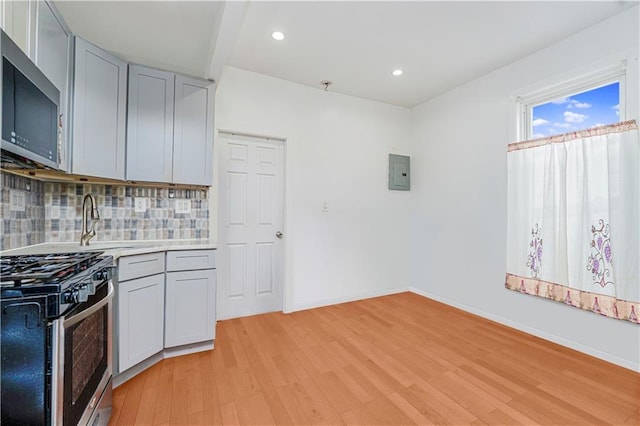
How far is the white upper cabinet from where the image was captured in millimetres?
2418

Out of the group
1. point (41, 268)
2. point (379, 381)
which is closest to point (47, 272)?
point (41, 268)

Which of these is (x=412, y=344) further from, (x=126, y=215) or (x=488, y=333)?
(x=126, y=215)

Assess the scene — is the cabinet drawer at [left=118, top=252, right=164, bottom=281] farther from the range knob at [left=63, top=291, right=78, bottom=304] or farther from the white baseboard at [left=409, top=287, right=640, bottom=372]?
the white baseboard at [left=409, top=287, right=640, bottom=372]

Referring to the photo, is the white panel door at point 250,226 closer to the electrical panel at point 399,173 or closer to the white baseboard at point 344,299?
the white baseboard at point 344,299

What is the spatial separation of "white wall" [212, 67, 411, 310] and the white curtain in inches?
60.8

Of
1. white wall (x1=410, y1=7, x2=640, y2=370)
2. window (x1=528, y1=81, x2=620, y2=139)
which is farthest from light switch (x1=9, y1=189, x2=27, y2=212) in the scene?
window (x1=528, y1=81, x2=620, y2=139)

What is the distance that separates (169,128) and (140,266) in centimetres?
124

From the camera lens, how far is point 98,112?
219 centimetres

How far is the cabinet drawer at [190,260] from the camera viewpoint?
7.55 ft

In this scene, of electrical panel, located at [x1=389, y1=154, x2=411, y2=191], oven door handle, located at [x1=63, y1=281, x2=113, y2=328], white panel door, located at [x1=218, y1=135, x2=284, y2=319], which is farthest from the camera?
electrical panel, located at [x1=389, y1=154, x2=411, y2=191]

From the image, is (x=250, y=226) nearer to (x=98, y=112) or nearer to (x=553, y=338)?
(x=98, y=112)

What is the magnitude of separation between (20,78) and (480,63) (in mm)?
3685

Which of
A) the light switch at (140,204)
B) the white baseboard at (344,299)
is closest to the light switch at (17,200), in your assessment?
the light switch at (140,204)

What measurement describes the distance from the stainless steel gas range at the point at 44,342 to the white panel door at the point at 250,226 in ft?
5.97
